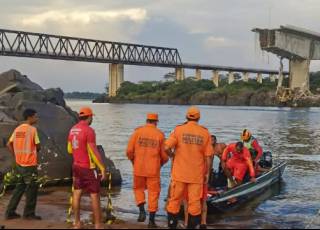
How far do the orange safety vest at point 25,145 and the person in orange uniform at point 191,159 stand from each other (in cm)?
239

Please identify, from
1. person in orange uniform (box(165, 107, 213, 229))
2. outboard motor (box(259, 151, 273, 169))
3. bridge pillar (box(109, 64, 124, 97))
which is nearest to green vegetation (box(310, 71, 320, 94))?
bridge pillar (box(109, 64, 124, 97))

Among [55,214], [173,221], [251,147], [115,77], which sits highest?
[115,77]

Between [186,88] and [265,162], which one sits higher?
[186,88]

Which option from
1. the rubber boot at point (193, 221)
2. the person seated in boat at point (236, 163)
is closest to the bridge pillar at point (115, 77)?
the person seated in boat at point (236, 163)

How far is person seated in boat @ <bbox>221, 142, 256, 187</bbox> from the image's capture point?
12.8m

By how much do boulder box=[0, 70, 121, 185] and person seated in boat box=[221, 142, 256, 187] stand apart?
3985 millimetres

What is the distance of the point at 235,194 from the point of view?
1262 centimetres

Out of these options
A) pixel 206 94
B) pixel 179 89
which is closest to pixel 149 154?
pixel 206 94

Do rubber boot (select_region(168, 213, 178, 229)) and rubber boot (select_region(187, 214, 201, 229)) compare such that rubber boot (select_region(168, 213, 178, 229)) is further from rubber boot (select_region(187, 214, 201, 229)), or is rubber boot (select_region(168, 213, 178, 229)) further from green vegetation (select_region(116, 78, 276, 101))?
green vegetation (select_region(116, 78, 276, 101))

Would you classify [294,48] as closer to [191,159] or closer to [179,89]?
[179,89]

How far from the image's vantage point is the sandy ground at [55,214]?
9406mm

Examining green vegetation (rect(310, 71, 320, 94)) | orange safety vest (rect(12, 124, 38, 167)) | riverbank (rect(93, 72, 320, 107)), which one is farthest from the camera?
green vegetation (rect(310, 71, 320, 94))

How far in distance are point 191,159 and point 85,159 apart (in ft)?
5.43

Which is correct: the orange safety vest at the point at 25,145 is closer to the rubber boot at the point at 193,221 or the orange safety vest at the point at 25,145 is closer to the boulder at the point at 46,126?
the rubber boot at the point at 193,221
